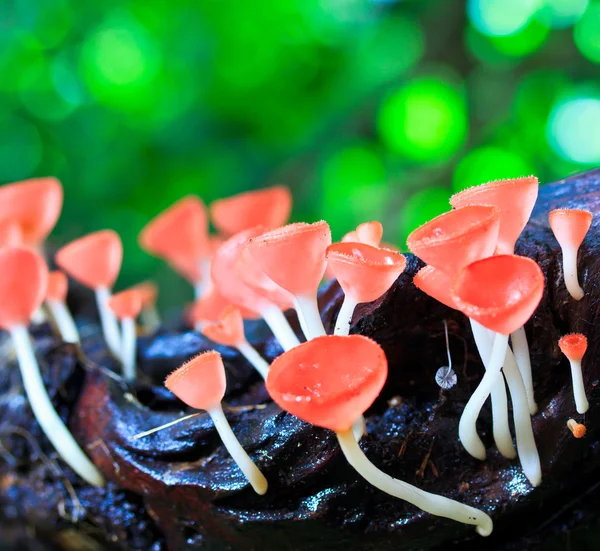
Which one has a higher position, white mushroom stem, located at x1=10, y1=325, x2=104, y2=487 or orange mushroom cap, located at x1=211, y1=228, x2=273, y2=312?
orange mushroom cap, located at x1=211, y1=228, x2=273, y2=312

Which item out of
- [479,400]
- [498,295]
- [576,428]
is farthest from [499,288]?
[576,428]

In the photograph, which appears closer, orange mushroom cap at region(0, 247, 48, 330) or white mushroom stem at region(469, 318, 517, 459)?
white mushroom stem at region(469, 318, 517, 459)

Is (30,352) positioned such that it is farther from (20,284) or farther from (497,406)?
(497,406)

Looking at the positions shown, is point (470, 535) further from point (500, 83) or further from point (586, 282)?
point (500, 83)

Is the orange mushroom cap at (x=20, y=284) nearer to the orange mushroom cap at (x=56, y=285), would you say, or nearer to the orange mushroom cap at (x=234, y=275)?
the orange mushroom cap at (x=56, y=285)

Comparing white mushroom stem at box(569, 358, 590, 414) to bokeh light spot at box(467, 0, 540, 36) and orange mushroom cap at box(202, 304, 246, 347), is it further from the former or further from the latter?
bokeh light spot at box(467, 0, 540, 36)

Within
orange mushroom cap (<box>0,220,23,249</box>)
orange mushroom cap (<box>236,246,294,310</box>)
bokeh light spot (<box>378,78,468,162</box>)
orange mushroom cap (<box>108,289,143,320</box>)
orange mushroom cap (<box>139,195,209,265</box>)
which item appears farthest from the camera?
bokeh light spot (<box>378,78,468,162</box>)

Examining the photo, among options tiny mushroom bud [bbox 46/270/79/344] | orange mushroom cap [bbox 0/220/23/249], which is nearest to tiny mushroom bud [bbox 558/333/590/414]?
tiny mushroom bud [bbox 46/270/79/344]

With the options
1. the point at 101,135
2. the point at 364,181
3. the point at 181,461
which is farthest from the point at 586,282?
the point at 101,135
